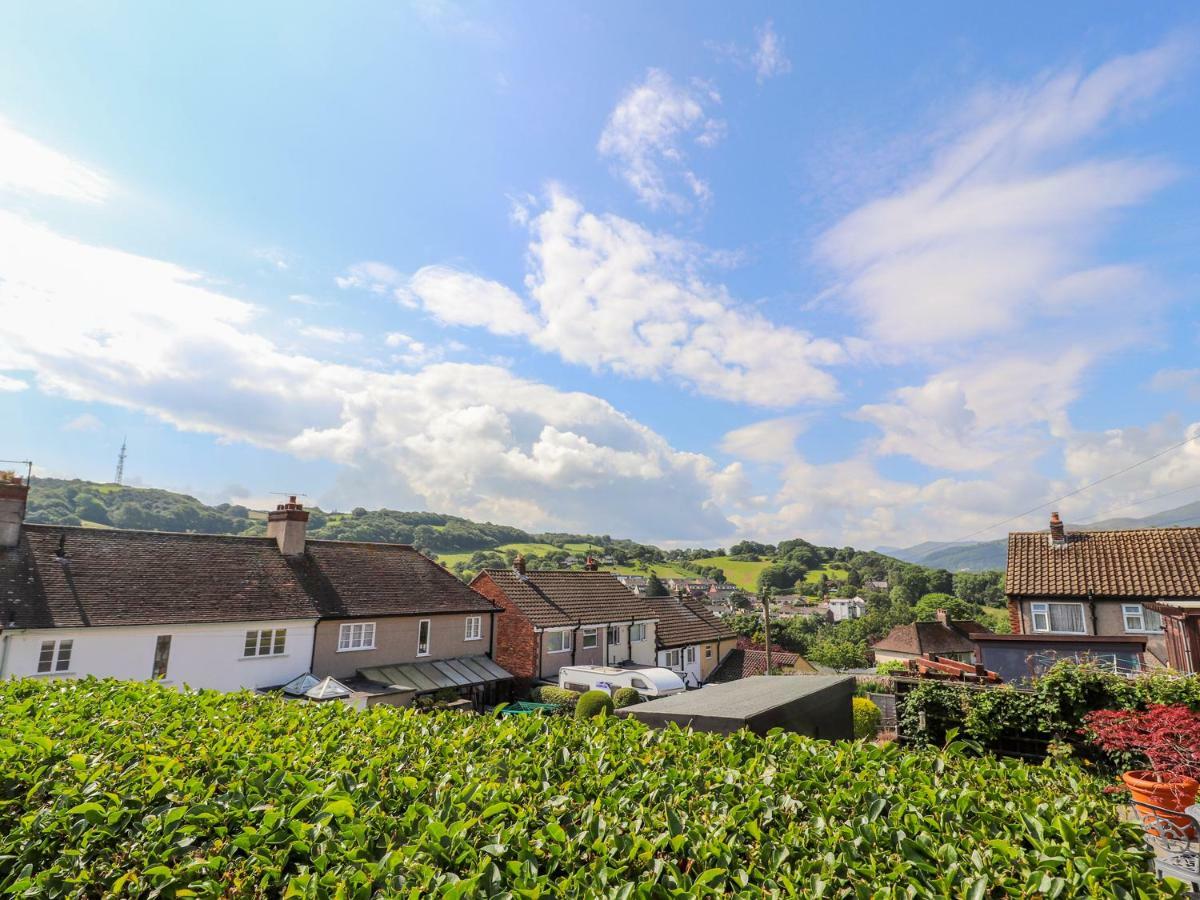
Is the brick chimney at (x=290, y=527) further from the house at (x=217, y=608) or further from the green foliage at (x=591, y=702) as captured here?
the green foliage at (x=591, y=702)

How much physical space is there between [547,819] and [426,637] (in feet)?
89.4

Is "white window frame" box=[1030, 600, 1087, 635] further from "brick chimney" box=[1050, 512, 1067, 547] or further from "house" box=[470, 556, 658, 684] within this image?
"house" box=[470, 556, 658, 684]

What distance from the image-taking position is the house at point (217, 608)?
19.3 meters

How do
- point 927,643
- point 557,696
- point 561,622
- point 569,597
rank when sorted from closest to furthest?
point 557,696
point 561,622
point 569,597
point 927,643

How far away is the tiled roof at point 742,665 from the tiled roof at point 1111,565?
1734cm

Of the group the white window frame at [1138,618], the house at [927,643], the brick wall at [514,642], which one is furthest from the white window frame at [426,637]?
the house at [927,643]

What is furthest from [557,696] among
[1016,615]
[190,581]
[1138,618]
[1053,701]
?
[1138,618]

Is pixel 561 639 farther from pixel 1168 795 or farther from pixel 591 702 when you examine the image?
pixel 1168 795

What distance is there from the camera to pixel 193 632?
2159 cm

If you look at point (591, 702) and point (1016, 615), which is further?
point (1016, 615)

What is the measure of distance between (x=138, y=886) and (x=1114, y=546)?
39.5 metres

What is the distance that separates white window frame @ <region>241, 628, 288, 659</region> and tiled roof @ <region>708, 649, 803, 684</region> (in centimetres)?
2769

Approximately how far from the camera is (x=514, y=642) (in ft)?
107

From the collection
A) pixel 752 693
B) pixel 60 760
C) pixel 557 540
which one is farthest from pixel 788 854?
pixel 557 540
